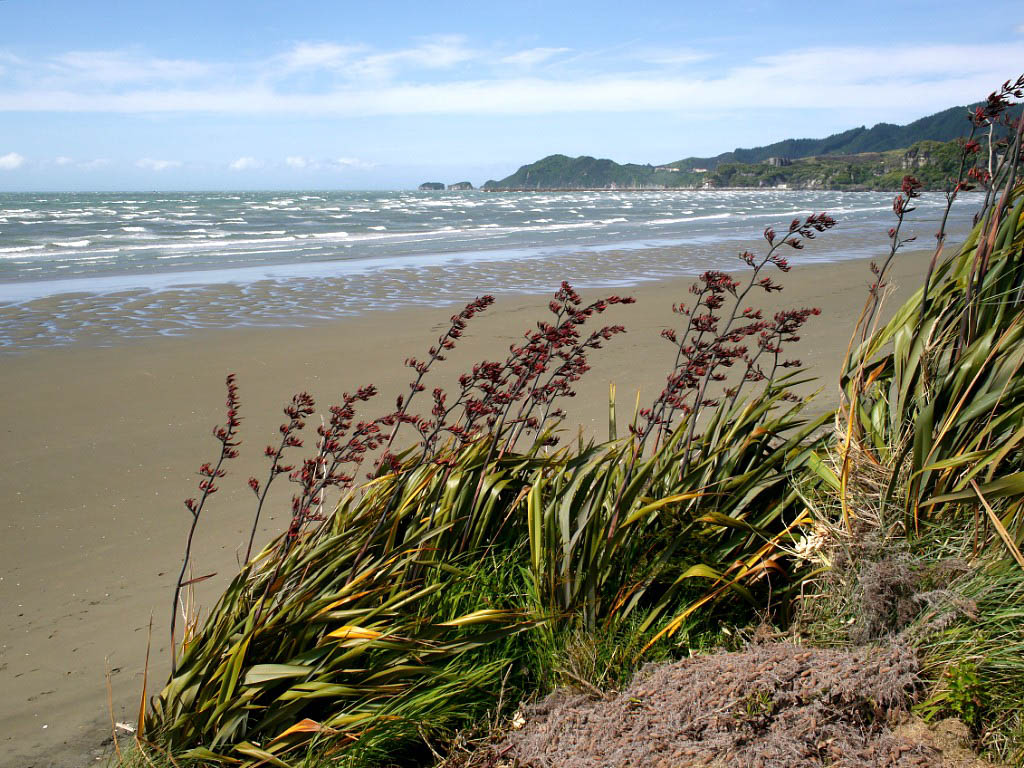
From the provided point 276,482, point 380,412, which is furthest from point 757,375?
point 380,412

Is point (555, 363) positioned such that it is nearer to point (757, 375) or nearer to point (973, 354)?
point (757, 375)

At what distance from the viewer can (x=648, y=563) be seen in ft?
8.69

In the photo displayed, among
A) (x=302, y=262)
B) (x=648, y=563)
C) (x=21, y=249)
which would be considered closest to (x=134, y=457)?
(x=648, y=563)

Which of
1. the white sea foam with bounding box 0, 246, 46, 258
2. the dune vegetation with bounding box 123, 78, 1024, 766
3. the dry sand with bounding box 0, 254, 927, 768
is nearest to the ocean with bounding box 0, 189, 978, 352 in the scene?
the white sea foam with bounding box 0, 246, 46, 258

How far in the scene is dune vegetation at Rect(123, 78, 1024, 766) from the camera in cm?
224

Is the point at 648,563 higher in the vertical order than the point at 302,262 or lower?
lower

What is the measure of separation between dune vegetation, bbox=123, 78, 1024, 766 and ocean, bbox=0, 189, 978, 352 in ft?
34.0

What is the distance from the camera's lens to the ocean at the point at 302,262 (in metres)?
13.5

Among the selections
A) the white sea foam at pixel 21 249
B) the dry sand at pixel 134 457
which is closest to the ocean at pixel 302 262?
the white sea foam at pixel 21 249

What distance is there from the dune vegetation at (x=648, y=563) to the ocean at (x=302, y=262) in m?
10.4

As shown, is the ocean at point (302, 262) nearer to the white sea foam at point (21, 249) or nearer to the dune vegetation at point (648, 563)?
the white sea foam at point (21, 249)

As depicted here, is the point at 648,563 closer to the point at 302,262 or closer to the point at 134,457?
the point at 134,457

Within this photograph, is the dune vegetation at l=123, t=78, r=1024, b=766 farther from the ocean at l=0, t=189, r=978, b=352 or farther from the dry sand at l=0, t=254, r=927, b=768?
the ocean at l=0, t=189, r=978, b=352

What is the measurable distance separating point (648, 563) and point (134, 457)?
527 centimetres
